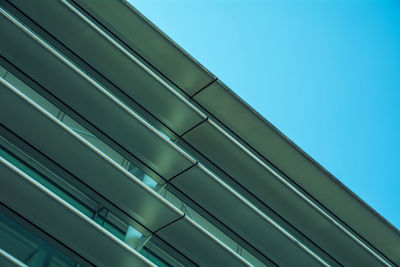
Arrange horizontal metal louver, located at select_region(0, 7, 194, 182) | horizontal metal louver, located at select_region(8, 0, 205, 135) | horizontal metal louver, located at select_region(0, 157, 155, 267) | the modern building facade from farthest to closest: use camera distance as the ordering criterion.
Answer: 1. horizontal metal louver, located at select_region(8, 0, 205, 135)
2. horizontal metal louver, located at select_region(0, 7, 194, 182)
3. the modern building facade
4. horizontal metal louver, located at select_region(0, 157, 155, 267)

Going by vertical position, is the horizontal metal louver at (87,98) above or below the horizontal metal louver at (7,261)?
above

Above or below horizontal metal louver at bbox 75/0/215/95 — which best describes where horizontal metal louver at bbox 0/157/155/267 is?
below

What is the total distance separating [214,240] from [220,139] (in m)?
1.16

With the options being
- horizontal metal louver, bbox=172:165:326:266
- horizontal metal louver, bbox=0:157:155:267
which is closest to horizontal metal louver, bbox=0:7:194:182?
horizontal metal louver, bbox=172:165:326:266

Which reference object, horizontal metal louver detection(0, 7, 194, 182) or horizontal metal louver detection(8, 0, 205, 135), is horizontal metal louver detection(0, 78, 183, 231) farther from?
horizontal metal louver detection(8, 0, 205, 135)

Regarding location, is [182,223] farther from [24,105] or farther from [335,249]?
[335,249]

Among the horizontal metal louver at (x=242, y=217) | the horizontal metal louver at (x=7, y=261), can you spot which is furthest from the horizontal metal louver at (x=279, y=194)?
the horizontal metal louver at (x=7, y=261)

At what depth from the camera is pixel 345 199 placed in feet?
21.3

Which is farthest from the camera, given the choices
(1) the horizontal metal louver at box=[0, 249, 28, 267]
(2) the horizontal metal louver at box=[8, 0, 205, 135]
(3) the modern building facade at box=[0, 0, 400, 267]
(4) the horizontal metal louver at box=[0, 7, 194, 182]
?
(2) the horizontal metal louver at box=[8, 0, 205, 135]

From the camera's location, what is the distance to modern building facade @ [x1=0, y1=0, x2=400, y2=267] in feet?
15.0

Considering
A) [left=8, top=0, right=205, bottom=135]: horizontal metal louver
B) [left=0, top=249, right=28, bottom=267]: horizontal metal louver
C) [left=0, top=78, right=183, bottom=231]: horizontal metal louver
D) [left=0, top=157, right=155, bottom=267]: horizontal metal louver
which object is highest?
[left=8, top=0, right=205, bottom=135]: horizontal metal louver

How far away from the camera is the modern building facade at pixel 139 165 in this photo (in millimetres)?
4570

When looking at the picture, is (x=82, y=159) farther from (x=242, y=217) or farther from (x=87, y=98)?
(x=242, y=217)

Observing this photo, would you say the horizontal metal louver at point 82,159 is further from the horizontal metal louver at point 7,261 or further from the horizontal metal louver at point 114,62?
the horizontal metal louver at point 7,261
